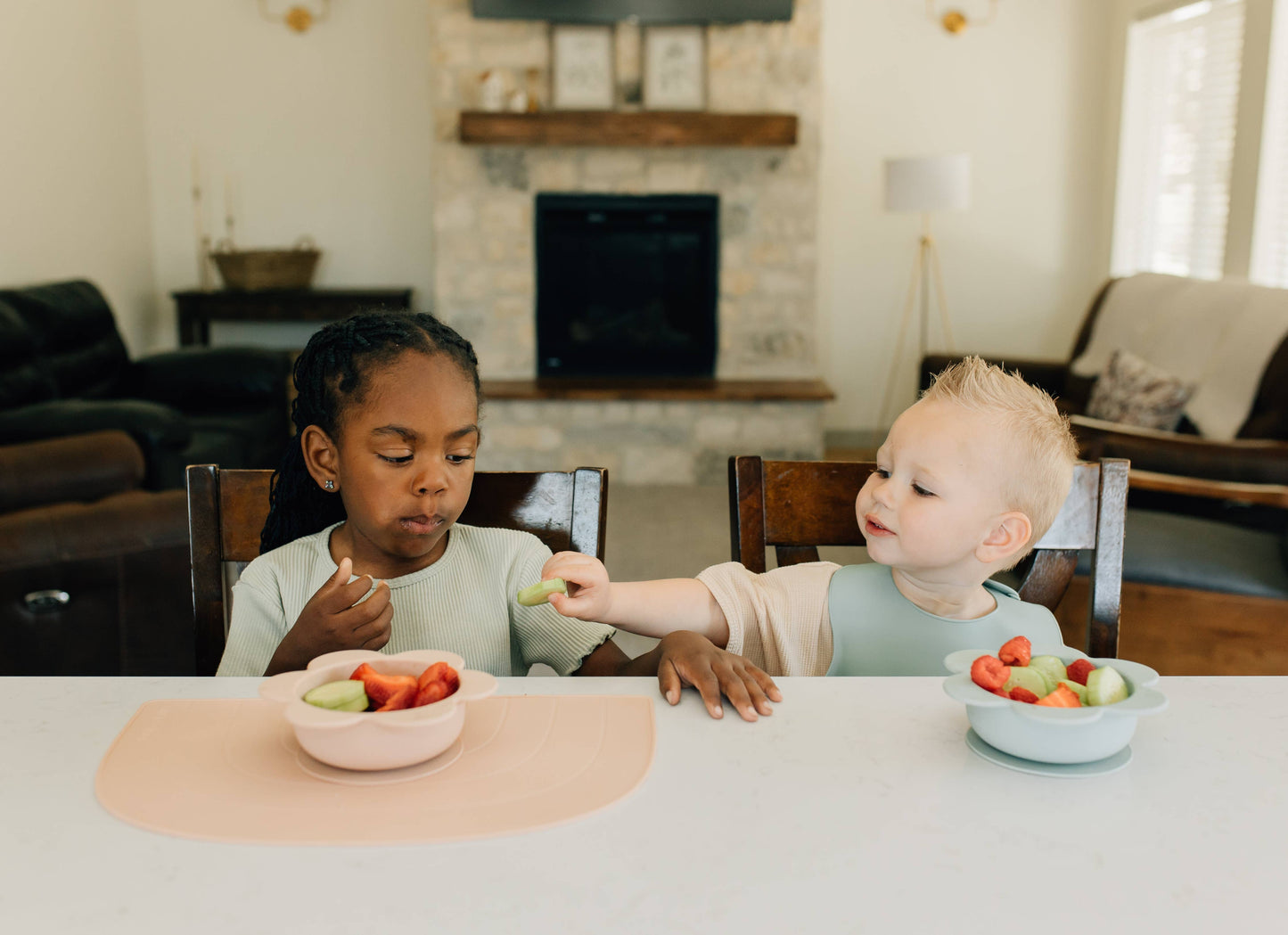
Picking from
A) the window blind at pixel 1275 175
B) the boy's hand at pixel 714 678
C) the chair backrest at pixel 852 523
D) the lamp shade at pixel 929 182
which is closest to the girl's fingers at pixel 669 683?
the boy's hand at pixel 714 678

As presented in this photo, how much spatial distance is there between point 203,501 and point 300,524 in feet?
0.35

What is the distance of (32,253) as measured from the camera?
165 inches

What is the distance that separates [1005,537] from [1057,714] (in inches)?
13.1

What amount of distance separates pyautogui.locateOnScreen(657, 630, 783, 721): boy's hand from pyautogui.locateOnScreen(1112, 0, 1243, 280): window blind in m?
3.92

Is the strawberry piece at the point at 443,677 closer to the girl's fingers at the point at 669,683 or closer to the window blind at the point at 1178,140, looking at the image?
the girl's fingers at the point at 669,683

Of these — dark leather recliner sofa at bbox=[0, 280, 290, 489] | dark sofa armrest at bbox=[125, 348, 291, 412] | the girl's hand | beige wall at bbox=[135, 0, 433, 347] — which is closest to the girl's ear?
the girl's hand

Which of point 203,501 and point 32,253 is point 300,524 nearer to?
point 203,501

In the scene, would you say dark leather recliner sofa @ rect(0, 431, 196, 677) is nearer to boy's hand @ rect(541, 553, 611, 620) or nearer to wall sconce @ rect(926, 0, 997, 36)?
boy's hand @ rect(541, 553, 611, 620)

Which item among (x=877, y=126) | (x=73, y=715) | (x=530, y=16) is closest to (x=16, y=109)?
(x=530, y=16)

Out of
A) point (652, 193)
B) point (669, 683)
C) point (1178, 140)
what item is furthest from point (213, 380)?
point (1178, 140)

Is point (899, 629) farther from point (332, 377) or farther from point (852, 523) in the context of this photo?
point (332, 377)

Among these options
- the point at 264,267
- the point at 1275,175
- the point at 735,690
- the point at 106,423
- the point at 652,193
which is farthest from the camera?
the point at 264,267

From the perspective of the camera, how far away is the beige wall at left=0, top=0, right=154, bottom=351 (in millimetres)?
4055

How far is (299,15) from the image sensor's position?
16.5 feet
